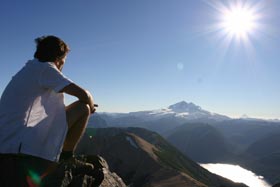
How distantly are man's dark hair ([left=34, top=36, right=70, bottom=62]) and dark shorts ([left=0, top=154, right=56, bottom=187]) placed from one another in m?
2.16

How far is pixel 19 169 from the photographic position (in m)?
6.40

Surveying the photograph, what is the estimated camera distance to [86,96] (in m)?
6.70

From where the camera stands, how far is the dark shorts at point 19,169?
6.29m

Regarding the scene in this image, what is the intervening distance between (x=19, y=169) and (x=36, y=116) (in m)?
1.18

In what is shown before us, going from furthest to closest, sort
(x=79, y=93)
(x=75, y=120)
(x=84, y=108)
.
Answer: (x=84, y=108)
(x=75, y=120)
(x=79, y=93)

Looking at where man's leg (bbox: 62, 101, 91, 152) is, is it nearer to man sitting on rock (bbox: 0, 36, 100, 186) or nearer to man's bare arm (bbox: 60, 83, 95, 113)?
man sitting on rock (bbox: 0, 36, 100, 186)

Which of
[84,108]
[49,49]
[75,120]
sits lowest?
[75,120]

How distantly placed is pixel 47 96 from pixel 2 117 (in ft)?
3.34

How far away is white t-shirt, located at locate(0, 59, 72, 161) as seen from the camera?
20.1ft

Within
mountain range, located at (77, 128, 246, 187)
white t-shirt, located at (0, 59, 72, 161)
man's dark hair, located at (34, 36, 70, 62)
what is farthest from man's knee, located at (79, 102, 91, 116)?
mountain range, located at (77, 128, 246, 187)

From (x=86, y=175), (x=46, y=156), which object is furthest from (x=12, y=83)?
(x=86, y=175)

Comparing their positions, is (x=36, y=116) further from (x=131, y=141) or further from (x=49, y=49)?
(x=131, y=141)

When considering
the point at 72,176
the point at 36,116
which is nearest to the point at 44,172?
the point at 72,176

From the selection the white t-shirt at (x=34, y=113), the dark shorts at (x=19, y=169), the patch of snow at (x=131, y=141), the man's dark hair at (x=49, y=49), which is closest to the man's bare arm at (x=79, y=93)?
the white t-shirt at (x=34, y=113)
